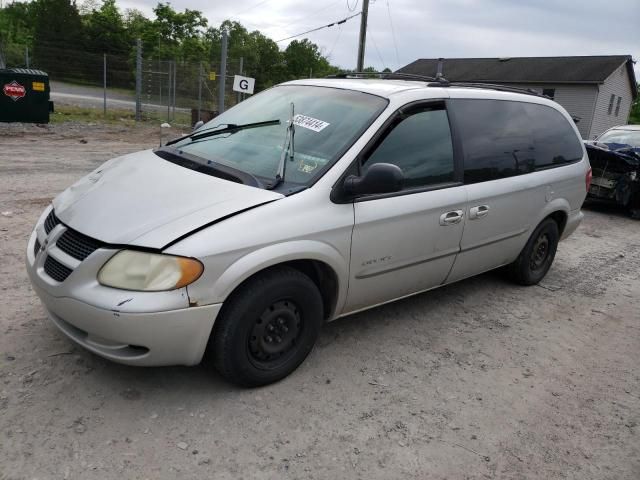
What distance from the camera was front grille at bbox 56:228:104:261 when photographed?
8.88 feet

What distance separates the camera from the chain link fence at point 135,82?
1905cm

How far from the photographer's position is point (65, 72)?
25.0m

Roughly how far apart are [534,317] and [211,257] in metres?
3.05

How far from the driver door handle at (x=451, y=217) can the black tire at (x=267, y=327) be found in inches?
44.3

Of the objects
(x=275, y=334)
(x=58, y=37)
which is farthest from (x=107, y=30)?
(x=275, y=334)

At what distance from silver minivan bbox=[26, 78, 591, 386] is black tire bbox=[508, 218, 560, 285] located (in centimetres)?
42

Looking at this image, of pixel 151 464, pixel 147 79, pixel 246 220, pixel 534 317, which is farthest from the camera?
pixel 147 79

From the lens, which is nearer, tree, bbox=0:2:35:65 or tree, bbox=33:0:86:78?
tree, bbox=33:0:86:78

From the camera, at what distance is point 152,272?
102 inches

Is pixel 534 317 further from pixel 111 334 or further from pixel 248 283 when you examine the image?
pixel 111 334

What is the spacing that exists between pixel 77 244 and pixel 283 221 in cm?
107

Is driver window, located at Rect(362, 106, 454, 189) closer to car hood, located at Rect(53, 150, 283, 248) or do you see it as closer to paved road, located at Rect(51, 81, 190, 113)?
car hood, located at Rect(53, 150, 283, 248)

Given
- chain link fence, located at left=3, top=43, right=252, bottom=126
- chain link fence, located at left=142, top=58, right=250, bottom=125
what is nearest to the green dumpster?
chain link fence, located at left=3, top=43, right=252, bottom=126

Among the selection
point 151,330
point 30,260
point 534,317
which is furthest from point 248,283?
point 534,317
